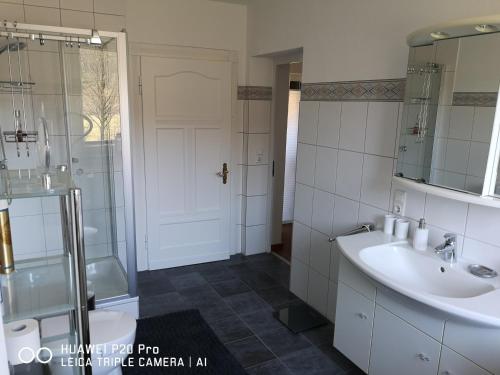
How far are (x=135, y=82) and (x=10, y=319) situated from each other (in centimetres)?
255

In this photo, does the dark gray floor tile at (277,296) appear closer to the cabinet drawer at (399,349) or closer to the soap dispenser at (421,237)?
the cabinet drawer at (399,349)

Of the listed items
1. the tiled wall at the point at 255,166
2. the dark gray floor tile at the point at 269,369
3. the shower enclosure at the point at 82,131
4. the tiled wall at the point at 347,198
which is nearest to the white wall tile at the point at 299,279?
the tiled wall at the point at 347,198

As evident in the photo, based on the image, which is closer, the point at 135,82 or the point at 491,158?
the point at 491,158

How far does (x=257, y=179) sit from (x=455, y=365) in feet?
8.90

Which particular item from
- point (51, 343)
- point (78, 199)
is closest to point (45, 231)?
point (51, 343)

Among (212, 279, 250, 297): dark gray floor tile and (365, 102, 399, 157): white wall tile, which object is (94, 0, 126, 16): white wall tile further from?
(212, 279, 250, 297): dark gray floor tile

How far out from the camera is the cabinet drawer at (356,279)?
197 centimetres

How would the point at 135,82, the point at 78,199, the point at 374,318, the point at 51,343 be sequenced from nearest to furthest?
the point at 78,199 < the point at 51,343 < the point at 374,318 < the point at 135,82

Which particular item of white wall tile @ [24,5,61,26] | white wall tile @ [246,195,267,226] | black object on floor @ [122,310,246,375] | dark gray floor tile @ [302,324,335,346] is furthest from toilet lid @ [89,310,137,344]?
white wall tile @ [24,5,61,26]

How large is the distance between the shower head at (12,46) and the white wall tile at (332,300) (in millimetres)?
2717

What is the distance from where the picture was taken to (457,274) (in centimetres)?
180

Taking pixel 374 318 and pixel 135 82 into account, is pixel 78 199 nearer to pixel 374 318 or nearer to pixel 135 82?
pixel 374 318

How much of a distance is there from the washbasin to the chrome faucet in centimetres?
4

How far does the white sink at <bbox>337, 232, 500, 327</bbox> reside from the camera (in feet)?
4.75
